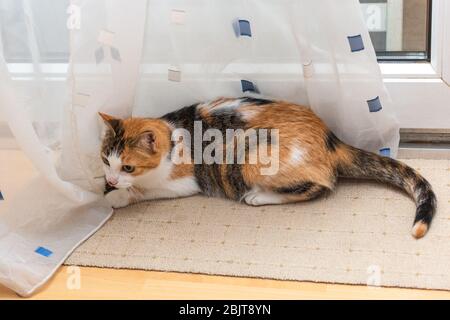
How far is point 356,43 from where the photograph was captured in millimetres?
1415

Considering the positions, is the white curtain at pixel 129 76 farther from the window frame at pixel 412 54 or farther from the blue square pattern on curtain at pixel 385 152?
the window frame at pixel 412 54

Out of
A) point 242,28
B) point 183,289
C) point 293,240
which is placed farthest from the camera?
point 242,28

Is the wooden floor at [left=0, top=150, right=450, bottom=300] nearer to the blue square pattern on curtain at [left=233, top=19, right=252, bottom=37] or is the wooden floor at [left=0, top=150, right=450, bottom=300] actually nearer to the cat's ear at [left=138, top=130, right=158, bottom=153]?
the cat's ear at [left=138, top=130, right=158, bottom=153]

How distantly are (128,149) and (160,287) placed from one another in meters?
0.32

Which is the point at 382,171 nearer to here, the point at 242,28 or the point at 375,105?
the point at 375,105

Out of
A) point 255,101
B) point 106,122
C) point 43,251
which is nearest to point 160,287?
point 43,251

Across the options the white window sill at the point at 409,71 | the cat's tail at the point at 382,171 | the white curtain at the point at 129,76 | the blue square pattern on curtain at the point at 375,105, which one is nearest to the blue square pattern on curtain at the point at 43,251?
the white curtain at the point at 129,76

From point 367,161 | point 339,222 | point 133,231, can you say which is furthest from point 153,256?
point 367,161

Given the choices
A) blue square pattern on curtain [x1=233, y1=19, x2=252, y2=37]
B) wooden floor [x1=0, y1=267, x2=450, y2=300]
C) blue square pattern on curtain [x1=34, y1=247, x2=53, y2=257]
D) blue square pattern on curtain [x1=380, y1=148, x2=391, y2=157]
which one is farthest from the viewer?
blue square pattern on curtain [x1=380, y1=148, x2=391, y2=157]

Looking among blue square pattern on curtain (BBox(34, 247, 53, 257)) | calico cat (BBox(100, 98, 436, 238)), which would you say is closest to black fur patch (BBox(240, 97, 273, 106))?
calico cat (BBox(100, 98, 436, 238))

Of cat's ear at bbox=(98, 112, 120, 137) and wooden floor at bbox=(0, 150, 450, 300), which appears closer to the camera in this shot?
wooden floor at bbox=(0, 150, 450, 300)

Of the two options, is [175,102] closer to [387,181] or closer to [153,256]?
[153,256]

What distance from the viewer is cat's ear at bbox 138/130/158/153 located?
4.63 ft

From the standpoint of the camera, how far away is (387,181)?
148 cm
